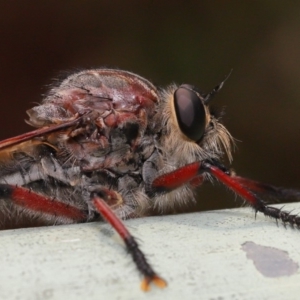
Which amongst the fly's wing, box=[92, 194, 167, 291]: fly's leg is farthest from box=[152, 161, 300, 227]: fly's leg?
box=[92, 194, 167, 291]: fly's leg

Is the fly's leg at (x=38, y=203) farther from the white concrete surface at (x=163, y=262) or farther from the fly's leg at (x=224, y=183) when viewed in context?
the white concrete surface at (x=163, y=262)

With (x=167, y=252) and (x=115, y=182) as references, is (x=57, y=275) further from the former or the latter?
(x=115, y=182)

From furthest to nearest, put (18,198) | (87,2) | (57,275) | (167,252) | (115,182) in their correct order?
1. (87,2)
2. (115,182)
3. (18,198)
4. (167,252)
5. (57,275)

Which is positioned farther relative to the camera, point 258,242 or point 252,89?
point 252,89

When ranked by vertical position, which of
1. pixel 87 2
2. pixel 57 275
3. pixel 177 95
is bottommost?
pixel 57 275

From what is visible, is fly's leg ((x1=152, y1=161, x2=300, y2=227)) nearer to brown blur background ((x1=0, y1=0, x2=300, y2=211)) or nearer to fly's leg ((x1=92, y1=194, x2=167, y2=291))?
fly's leg ((x1=92, y1=194, x2=167, y2=291))

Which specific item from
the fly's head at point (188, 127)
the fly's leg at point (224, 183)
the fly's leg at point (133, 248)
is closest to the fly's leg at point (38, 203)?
the fly's leg at point (133, 248)

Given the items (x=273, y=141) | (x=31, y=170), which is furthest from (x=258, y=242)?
(x=273, y=141)
